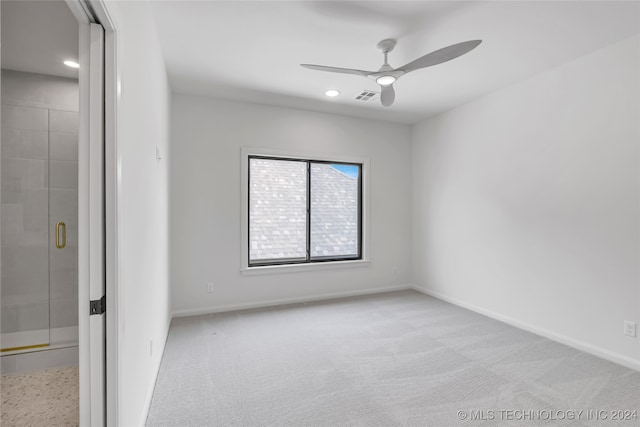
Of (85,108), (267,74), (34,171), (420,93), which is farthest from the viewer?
(420,93)

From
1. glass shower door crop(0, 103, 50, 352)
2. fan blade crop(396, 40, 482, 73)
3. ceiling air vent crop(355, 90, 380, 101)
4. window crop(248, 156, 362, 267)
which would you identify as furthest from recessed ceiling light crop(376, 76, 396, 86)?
glass shower door crop(0, 103, 50, 352)

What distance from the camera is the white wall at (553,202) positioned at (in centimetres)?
255

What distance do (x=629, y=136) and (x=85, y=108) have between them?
3.62 metres

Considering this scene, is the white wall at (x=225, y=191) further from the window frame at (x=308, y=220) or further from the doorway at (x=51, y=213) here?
the doorway at (x=51, y=213)

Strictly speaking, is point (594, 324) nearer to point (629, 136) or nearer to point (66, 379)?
point (629, 136)

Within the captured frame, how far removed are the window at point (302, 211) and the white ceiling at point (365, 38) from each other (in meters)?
1.13

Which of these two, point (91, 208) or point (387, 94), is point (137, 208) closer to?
point (91, 208)

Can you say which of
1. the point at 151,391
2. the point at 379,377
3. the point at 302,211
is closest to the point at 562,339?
the point at 379,377

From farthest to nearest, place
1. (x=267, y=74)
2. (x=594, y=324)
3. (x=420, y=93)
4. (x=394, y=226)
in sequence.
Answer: (x=394, y=226)
(x=420, y=93)
(x=267, y=74)
(x=594, y=324)

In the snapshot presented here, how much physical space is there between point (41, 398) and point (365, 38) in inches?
117

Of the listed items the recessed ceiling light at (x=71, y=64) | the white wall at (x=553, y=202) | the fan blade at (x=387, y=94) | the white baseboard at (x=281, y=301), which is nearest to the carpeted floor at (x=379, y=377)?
the white baseboard at (x=281, y=301)

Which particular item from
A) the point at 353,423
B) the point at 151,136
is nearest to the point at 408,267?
the point at 353,423

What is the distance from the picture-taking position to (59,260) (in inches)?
61.1

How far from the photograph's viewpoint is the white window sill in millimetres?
3957
